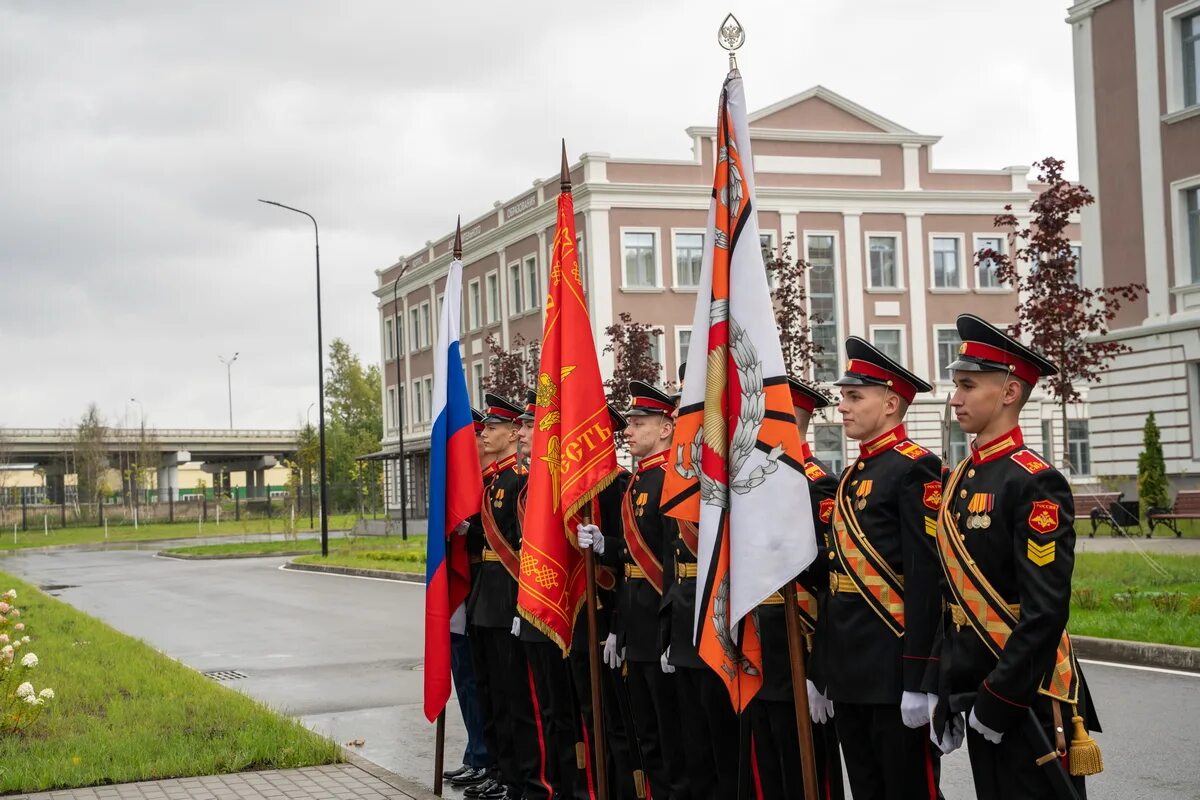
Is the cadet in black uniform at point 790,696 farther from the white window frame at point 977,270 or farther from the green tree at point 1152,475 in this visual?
the white window frame at point 977,270

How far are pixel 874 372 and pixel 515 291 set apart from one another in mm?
51502

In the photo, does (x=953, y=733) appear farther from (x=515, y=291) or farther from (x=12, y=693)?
(x=515, y=291)

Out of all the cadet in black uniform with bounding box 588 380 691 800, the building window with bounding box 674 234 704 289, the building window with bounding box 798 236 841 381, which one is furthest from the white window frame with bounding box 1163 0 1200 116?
the cadet in black uniform with bounding box 588 380 691 800

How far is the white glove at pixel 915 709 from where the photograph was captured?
15.2ft

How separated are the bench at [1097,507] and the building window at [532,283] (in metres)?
28.1

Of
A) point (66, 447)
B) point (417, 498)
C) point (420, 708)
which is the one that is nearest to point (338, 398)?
point (66, 447)

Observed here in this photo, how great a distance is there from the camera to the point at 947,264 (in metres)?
53.0

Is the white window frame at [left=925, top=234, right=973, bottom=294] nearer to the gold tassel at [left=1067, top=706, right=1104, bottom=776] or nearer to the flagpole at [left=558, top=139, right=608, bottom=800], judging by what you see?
the flagpole at [left=558, top=139, right=608, bottom=800]

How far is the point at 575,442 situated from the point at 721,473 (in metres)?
1.54

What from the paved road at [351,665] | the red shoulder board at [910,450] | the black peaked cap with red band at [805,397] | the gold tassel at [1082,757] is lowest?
the paved road at [351,665]

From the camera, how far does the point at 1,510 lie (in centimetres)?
7656

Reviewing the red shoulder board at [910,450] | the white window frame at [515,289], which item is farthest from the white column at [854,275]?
A: the red shoulder board at [910,450]

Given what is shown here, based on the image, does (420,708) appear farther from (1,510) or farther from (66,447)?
(66,447)

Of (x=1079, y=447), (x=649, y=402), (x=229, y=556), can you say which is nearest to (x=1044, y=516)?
(x=649, y=402)
